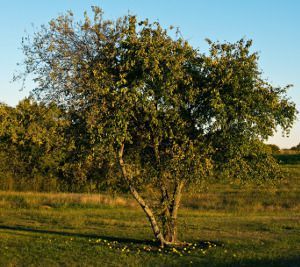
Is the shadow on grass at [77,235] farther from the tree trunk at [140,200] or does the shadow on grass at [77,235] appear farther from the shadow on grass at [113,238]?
the tree trunk at [140,200]

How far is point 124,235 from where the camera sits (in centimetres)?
2762

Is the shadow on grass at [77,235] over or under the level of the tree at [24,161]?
under

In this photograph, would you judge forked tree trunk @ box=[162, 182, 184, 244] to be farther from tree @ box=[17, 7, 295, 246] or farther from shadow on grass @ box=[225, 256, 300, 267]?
shadow on grass @ box=[225, 256, 300, 267]

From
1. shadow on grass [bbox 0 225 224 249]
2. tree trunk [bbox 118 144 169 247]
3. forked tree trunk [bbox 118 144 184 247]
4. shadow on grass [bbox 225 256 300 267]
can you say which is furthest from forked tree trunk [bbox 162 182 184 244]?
shadow on grass [bbox 225 256 300 267]

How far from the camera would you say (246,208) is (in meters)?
47.9

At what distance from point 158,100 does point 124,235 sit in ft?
34.5

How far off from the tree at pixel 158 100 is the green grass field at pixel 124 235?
2.82m

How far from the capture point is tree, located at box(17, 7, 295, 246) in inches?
780

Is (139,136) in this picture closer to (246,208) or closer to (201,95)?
(201,95)

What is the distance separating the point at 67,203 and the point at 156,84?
2992 centimetres

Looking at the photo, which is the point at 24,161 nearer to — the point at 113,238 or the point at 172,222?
the point at 113,238

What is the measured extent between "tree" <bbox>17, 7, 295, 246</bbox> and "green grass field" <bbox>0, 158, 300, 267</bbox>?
2.82m

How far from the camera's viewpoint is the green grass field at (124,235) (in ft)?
66.4

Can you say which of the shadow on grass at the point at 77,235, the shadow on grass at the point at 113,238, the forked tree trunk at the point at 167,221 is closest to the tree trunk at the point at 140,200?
the forked tree trunk at the point at 167,221
